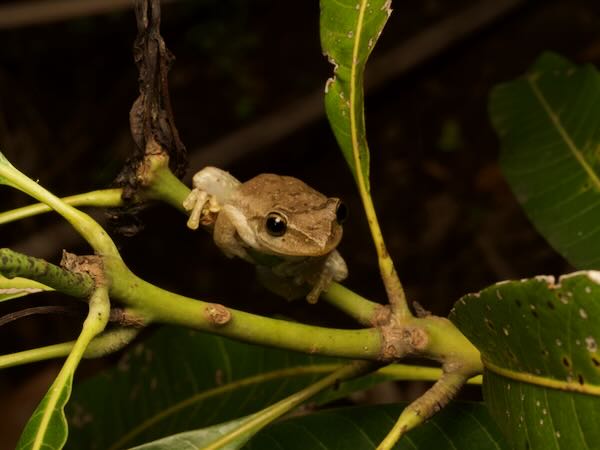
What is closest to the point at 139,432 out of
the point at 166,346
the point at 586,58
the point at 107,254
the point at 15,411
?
the point at 166,346

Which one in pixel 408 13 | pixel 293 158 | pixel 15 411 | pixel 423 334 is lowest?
pixel 423 334

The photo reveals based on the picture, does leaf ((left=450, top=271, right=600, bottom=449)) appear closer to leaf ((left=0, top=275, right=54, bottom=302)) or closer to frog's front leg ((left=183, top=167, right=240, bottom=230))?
frog's front leg ((left=183, top=167, right=240, bottom=230))

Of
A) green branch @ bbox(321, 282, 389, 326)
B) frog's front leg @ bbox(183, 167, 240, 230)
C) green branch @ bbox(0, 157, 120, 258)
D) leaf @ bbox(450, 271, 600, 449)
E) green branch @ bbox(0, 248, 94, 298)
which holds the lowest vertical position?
leaf @ bbox(450, 271, 600, 449)

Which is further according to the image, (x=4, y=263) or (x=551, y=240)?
(x=551, y=240)

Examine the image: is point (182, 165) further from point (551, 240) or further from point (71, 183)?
point (71, 183)

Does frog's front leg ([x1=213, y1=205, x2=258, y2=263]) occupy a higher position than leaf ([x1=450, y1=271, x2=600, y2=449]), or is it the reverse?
frog's front leg ([x1=213, y1=205, x2=258, y2=263])

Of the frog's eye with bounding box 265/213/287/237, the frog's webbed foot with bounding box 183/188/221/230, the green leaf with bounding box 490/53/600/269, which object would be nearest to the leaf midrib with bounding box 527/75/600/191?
the green leaf with bounding box 490/53/600/269

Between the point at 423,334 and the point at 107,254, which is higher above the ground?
the point at 107,254
